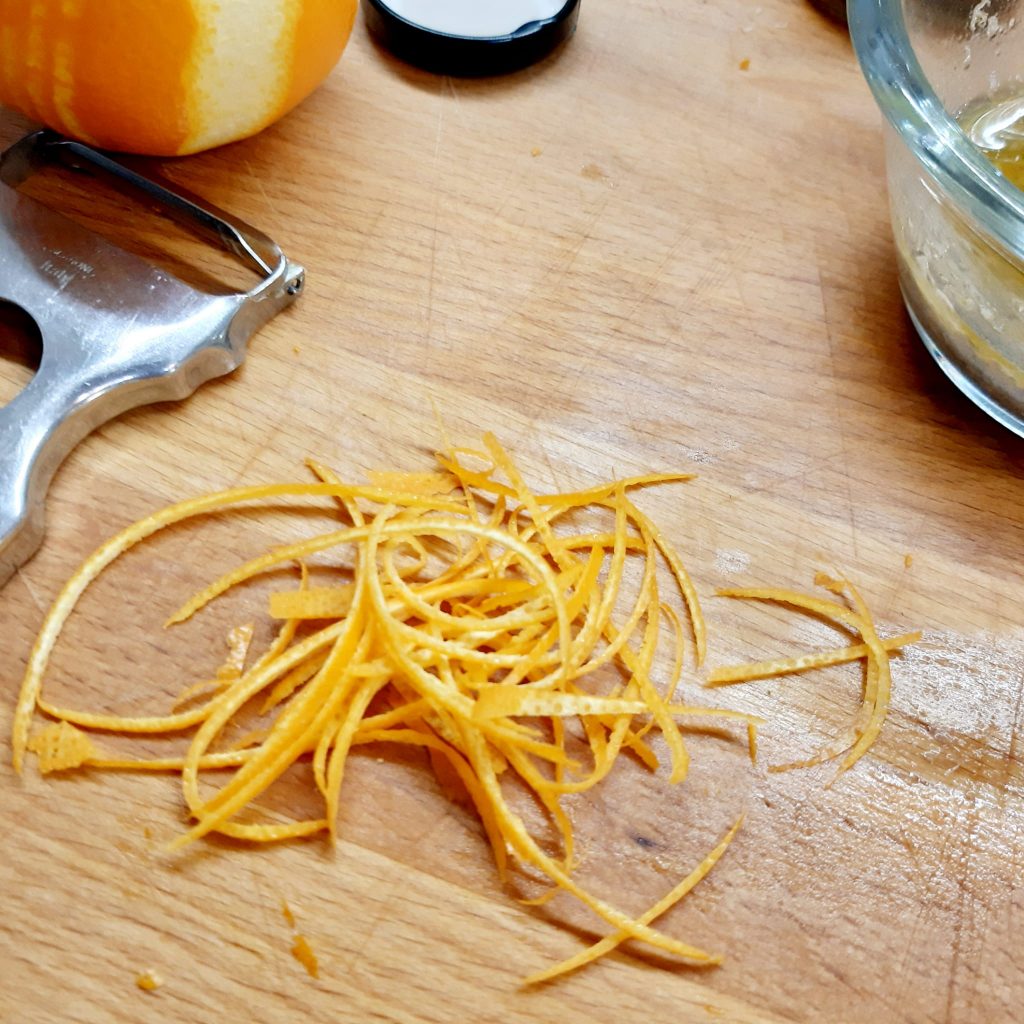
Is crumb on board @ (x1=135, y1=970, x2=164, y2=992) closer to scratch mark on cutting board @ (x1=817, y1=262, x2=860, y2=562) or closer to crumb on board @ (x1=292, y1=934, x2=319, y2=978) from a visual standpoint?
crumb on board @ (x1=292, y1=934, x2=319, y2=978)

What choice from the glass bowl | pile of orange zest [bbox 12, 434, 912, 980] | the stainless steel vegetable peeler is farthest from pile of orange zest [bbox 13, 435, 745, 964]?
the glass bowl

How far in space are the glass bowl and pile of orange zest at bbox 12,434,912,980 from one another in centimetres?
28

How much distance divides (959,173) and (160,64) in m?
0.70

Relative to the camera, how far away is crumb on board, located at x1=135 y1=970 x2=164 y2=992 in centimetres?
72

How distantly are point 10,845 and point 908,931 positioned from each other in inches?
25.5

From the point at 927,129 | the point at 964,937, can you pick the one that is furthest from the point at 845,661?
the point at 927,129

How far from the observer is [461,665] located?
2.76 feet

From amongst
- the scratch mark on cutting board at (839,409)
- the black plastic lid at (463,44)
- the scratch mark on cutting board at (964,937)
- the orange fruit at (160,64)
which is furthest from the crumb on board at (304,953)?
the black plastic lid at (463,44)

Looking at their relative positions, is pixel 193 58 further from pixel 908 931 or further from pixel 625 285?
pixel 908 931

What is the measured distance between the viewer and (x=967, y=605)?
3.14 feet

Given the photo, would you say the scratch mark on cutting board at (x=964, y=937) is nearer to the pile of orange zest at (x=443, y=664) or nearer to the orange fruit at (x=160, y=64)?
the pile of orange zest at (x=443, y=664)

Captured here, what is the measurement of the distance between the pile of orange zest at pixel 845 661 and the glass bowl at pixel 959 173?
0.92 ft

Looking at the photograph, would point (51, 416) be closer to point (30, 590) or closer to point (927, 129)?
point (30, 590)

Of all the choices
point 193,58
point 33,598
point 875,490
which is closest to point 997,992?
point 875,490
